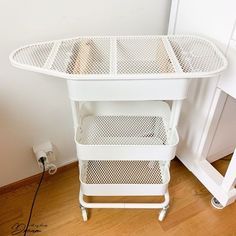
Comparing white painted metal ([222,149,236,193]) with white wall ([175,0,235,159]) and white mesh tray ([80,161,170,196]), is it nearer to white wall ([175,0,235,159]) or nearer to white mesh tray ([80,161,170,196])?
white wall ([175,0,235,159])

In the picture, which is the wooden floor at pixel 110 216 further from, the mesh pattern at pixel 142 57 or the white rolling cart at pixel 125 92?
the mesh pattern at pixel 142 57

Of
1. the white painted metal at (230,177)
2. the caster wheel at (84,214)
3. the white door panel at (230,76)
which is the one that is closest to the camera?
the white door panel at (230,76)

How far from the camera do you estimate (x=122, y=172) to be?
3.91ft

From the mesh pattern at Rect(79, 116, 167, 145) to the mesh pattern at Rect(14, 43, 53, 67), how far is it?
376 mm

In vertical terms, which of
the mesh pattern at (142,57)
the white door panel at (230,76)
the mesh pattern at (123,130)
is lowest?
the mesh pattern at (123,130)

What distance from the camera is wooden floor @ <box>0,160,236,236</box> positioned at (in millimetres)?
1122

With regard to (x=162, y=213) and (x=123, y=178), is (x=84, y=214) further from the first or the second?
(x=162, y=213)

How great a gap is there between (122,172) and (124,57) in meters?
0.59

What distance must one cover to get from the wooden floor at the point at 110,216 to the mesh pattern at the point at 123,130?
0.34 meters

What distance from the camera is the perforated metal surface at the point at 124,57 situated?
729 millimetres

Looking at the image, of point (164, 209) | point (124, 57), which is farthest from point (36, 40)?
point (164, 209)

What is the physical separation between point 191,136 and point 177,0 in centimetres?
63

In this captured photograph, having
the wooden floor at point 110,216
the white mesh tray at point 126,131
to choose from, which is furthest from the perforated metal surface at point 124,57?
the wooden floor at point 110,216

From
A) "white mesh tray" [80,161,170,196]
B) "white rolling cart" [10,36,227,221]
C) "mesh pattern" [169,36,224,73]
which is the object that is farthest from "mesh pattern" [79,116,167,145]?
"mesh pattern" [169,36,224,73]
